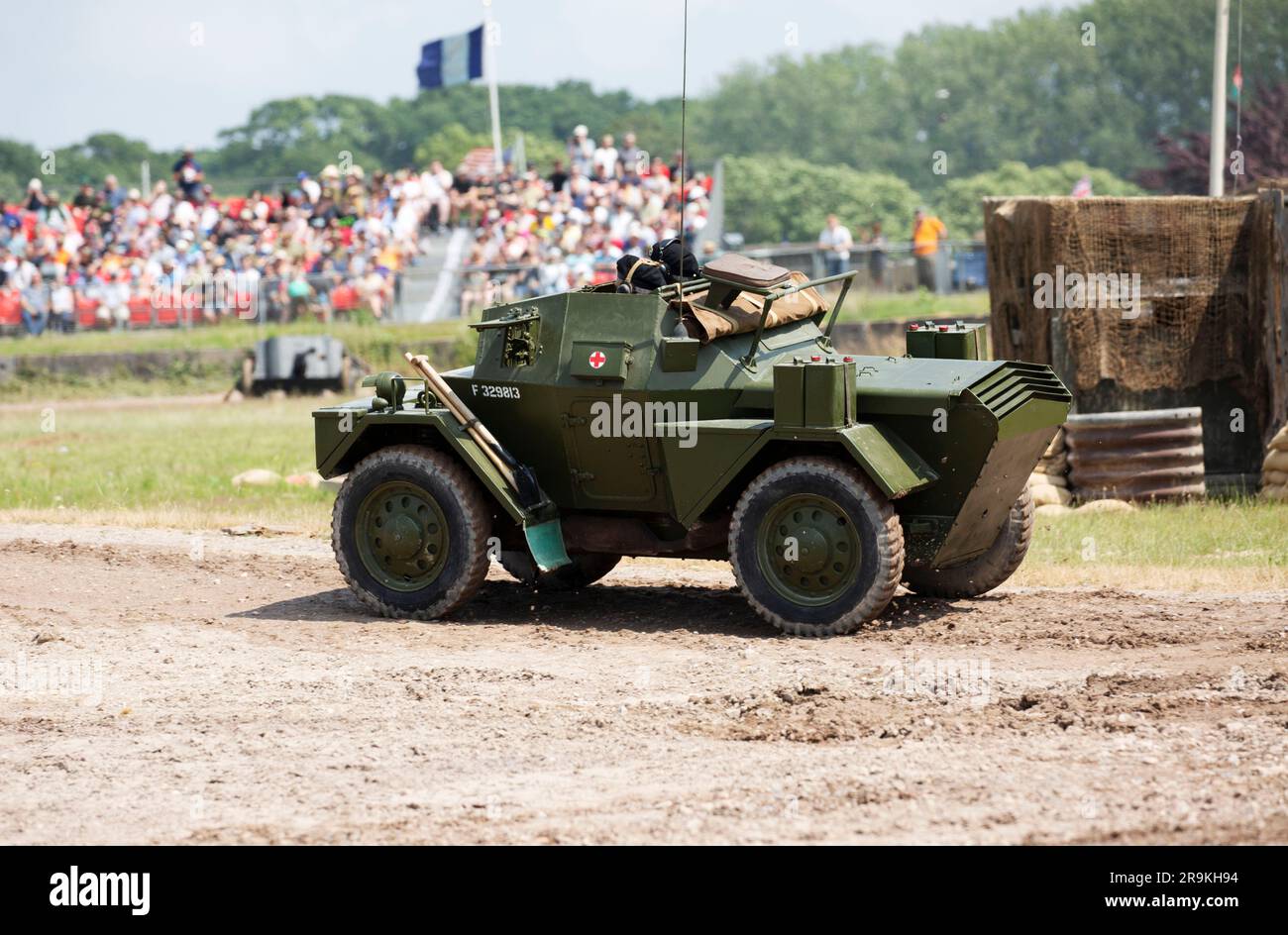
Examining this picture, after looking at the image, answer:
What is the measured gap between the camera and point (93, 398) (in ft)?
91.5

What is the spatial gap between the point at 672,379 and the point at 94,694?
364 cm

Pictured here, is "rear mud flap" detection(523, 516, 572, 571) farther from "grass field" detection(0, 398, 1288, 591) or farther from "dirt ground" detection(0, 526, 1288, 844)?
"grass field" detection(0, 398, 1288, 591)

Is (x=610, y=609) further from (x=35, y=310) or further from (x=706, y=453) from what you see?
(x=35, y=310)

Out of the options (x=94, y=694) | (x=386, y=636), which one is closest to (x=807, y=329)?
(x=386, y=636)

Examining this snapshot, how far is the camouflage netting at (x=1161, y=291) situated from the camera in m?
16.1

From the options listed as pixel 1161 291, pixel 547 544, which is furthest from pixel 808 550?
pixel 1161 291

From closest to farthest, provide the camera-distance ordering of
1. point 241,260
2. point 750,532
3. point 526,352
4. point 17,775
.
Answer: point 17,775
point 750,532
point 526,352
point 241,260

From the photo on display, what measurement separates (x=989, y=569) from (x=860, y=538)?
1.59 m

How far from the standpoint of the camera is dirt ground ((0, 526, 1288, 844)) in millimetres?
6898

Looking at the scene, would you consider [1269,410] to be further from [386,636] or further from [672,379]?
[386,636]

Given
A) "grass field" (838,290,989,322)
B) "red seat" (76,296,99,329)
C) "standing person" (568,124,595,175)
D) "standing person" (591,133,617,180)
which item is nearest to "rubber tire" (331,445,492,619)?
"grass field" (838,290,989,322)

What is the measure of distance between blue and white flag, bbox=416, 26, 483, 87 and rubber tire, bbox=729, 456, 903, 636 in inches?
1280

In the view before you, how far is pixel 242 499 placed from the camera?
57.5 feet

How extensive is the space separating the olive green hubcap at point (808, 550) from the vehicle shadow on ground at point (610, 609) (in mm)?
364
